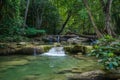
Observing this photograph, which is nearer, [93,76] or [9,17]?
[93,76]

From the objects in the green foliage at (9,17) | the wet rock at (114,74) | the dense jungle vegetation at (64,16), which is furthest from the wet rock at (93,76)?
the green foliage at (9,17)

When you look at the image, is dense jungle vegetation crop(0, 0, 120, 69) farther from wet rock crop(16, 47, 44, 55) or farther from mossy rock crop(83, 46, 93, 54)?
mossy rock crop(83, 46, 93, 54)

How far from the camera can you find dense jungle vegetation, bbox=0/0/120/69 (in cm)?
785

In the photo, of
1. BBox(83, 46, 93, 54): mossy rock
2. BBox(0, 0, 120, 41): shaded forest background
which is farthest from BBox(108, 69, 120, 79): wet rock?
BBox(0, 0, 120, 41): shaded forest background

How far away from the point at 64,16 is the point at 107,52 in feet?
84.0

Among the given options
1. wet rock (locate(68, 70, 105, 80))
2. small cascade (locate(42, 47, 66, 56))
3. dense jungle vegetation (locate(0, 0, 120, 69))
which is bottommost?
small cascade (locate(42, 47, 66, 56))

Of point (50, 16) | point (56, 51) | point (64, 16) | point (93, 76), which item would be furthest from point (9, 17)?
point (64, 16)

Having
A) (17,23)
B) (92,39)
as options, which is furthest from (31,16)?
(17,23)

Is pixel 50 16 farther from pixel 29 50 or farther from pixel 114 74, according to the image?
pixel 114 74

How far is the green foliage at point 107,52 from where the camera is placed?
7.06 meters

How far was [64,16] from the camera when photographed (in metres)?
32.8

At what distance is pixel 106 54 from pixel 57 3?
20338 mm

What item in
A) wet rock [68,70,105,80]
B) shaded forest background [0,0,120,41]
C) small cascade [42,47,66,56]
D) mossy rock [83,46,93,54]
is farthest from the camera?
shaded forest background [0,0,120,41]

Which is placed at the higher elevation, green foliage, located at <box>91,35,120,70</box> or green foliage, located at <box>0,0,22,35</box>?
green foliage, located at <box>0,0,22,35</box>
